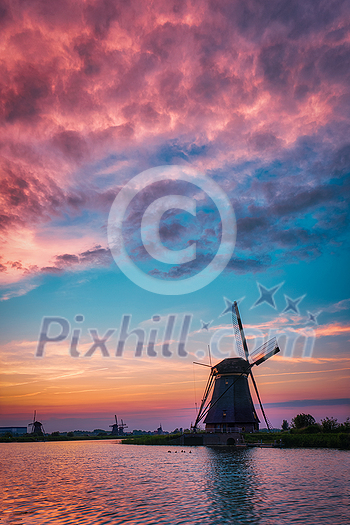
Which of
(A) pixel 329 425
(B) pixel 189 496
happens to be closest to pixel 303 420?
(A) pixel 329 425

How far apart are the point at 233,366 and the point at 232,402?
5765mm

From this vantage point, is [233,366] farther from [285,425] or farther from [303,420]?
[285,425]

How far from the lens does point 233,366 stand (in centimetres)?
6253

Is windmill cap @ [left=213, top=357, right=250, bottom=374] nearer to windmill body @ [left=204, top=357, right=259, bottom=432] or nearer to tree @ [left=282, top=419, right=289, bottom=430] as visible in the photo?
windmill body @ [left=204, top=357, right=259, bottom=432]

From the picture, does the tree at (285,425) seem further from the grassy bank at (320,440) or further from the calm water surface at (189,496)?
the calm water surface at (189,496)

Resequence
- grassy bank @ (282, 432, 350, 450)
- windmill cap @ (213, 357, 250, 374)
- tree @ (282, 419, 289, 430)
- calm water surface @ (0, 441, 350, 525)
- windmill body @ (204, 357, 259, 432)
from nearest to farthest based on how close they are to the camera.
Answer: calm water surface @ (0, 441, 350, 525)
grassy bank @ (282, 432, 350, 450)
windmill body @ (204, 357, 259, 432)
windmill cap @ (213, 357, 250, 374)
tree @ (282, 419, 289, 430)

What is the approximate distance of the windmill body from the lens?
2344 inches

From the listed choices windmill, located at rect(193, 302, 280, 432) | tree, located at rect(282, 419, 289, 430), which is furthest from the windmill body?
tree, located at rect(282, 419, 289, 430)

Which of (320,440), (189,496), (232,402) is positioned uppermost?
(232,402)

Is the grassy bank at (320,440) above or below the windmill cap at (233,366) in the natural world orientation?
below

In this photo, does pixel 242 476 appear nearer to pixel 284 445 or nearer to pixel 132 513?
pixel 132 513

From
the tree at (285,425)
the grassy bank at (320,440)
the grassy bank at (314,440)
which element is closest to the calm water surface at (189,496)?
the grassy bank at (320,440)

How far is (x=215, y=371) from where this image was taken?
6475 centimetres

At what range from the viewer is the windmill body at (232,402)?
2344 inches
